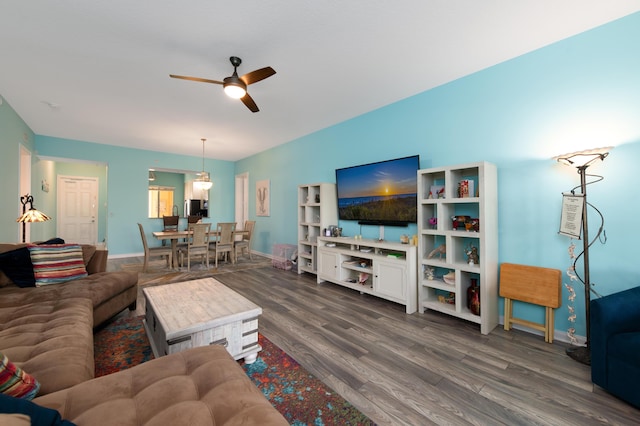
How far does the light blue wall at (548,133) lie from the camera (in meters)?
2.18

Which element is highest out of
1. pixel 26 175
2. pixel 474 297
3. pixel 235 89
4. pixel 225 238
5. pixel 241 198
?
pixel 235 89

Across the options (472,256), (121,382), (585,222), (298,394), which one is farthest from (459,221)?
(121,382)

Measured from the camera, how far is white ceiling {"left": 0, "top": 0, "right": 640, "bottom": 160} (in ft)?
6.90

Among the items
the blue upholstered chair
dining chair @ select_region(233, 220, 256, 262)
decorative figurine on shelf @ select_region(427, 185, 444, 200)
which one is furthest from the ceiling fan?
dining chair @ select_region(233, 220, 256, 262)

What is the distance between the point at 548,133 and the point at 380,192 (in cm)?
195

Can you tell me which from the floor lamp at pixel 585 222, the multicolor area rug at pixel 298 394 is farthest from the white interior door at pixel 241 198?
the floor lamp at pixel 585 222

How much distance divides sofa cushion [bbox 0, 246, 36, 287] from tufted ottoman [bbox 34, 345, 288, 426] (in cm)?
222

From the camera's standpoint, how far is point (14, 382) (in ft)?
3.03

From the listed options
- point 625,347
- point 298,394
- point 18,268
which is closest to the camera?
point 625,347

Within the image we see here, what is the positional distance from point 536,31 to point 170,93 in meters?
4.16

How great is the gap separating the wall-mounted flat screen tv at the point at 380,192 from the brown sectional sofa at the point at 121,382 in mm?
2891

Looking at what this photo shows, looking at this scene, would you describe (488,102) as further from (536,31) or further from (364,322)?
(364,322)

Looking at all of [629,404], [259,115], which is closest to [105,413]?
[629,404]

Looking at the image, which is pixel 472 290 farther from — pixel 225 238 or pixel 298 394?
pixel 225 238
